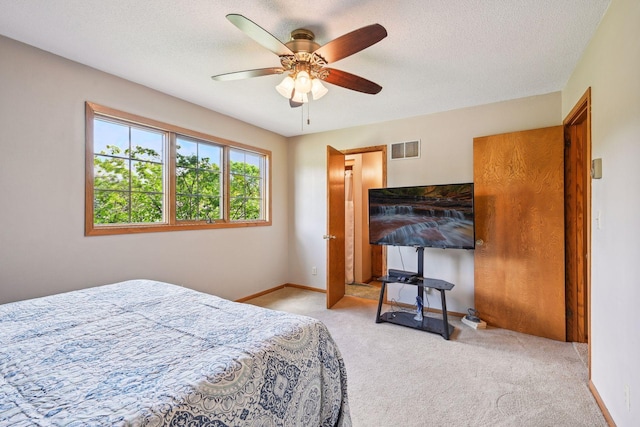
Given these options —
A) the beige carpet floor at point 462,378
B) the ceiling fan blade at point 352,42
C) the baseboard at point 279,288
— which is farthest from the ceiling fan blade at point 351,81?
the baseboard at point 279,288

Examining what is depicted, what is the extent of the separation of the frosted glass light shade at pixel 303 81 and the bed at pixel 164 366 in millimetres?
1451

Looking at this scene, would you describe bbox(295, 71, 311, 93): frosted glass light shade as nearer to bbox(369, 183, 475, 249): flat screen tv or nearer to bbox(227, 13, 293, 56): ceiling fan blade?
bbox(227, 13, 293, 56): ceiling fan blade

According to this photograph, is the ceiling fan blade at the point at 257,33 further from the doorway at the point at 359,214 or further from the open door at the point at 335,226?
the doorway at the point at 359,214

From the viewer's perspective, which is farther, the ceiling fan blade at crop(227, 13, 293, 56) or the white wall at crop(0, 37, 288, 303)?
the white wall at crop(0, 37, 288, 303)

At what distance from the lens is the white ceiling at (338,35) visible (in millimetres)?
1680

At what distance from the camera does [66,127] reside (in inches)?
89.0

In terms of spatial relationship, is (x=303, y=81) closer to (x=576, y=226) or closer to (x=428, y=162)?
(x=428, y=162)

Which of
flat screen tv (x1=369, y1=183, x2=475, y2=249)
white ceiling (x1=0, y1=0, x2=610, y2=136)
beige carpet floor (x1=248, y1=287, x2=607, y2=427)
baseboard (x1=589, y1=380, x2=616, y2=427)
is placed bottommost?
beige carpet floor (x1=248, y1=287, x2=607, y2=427)

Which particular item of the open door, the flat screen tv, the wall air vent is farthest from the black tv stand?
the wall air vent

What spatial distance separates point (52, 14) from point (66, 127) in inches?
33.2

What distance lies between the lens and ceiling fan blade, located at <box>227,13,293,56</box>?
1412mm

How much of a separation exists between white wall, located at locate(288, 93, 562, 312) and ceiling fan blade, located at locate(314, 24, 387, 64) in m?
2.14

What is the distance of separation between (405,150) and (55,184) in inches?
141

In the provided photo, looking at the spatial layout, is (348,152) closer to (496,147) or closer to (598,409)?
(496,147)
